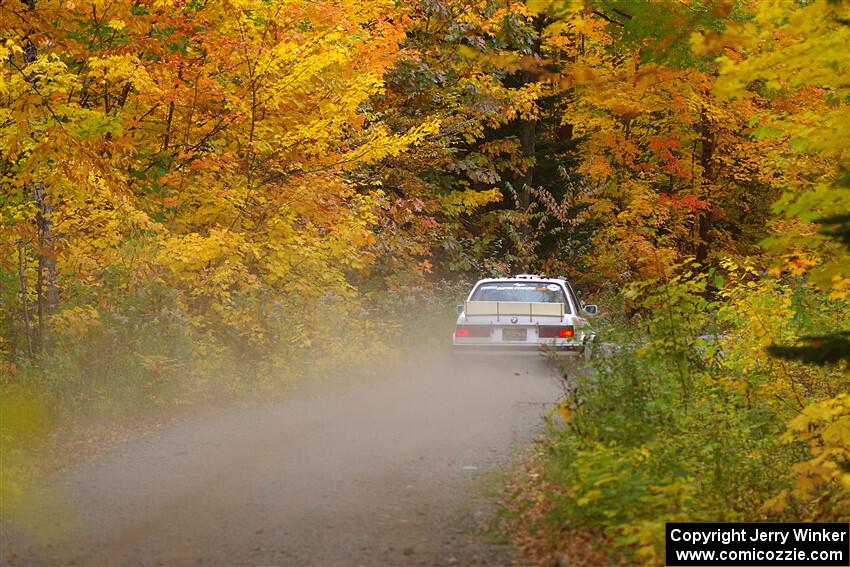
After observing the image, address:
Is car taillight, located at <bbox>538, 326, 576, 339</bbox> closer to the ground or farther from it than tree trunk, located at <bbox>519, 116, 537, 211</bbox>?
closer to the ground

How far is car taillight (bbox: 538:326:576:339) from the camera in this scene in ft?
53.5

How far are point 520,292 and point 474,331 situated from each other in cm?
163

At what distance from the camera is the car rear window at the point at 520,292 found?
17.6 metres

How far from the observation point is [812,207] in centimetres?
873

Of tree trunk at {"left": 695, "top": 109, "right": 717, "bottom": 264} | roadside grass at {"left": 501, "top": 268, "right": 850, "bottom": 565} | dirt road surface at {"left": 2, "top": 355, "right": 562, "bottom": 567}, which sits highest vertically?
tree trunk at {"left": 695, "top": 109, "right": 717, "bottom": 264}

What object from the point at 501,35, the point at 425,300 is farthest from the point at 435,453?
the point at 501,35

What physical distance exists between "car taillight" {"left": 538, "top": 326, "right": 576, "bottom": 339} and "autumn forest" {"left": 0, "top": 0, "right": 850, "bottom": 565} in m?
1.18

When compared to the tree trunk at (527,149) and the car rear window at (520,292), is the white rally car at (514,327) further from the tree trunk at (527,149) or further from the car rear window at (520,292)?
the tree trunk at (527,149)

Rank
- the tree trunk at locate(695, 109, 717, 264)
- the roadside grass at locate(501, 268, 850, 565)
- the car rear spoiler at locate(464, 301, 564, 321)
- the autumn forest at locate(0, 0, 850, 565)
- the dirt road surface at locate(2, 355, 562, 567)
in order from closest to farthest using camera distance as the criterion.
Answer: the roadside grass at locate(501, 268, 850, 565) < the dirt road surface at locate(2, 355, 562, 567) < the autumn forest at locate(0, 0, 850, 565) < the car rear spoiler at locate(464, 301, 564, 321) < the tree trunk at locate(695, 109, 717, 264)

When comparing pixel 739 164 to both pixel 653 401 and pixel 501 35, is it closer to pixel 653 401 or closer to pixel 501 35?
pixel 501 35

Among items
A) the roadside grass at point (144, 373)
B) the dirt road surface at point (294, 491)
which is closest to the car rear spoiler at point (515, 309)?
the dirt road surface at point (294, 491)

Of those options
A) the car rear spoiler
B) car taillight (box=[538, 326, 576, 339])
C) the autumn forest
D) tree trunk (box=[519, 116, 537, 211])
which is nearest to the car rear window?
the car rear spoiler

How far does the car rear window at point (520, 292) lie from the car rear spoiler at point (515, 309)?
3.19ft

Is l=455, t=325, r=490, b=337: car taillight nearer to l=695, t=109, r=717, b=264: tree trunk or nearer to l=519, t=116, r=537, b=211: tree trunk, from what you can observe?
l=519, t=116, r=537, b=211: tree trunk
